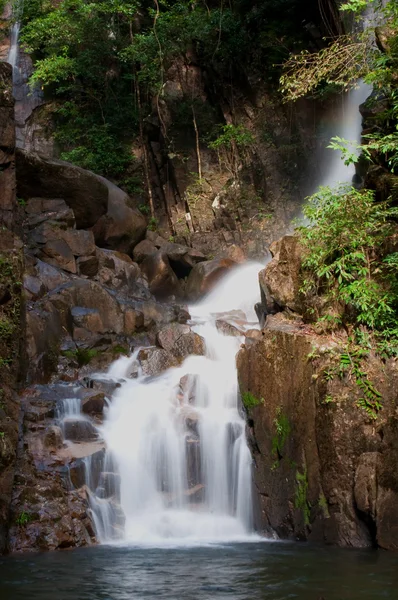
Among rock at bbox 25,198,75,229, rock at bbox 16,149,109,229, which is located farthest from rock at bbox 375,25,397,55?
rock at bbox 25,198,75,229

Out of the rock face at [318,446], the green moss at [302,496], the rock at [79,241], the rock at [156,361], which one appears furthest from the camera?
the rock at [79,241]

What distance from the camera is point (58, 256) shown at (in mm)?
17391

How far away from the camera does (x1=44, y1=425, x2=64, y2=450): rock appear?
35.0 feet

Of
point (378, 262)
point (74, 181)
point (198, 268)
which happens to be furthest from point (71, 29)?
point (378, 262)

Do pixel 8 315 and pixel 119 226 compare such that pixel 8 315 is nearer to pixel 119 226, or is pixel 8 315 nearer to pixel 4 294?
pixel 4 294

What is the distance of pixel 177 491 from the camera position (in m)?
10.8

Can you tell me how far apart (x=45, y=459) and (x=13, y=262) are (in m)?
3.61

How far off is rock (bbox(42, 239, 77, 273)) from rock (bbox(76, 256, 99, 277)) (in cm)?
25

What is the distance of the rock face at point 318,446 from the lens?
9.01 metres

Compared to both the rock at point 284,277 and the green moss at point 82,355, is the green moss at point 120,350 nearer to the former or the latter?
the green moss at point 82,355

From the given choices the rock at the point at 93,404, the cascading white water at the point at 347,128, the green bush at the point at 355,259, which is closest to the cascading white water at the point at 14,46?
the cascading white water at the point at 347,128

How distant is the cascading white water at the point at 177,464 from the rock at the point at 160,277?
21.1 ft

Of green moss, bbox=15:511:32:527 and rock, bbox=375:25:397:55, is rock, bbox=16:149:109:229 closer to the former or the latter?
rock, bbox=375:25:397:55

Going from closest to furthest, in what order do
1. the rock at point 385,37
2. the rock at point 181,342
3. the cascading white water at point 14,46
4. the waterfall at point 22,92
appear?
1. the rock at point 385,37
2. the rock at point 181,342
3. the waterfall at point 22,92
4. the cascading white water at point 14,46
